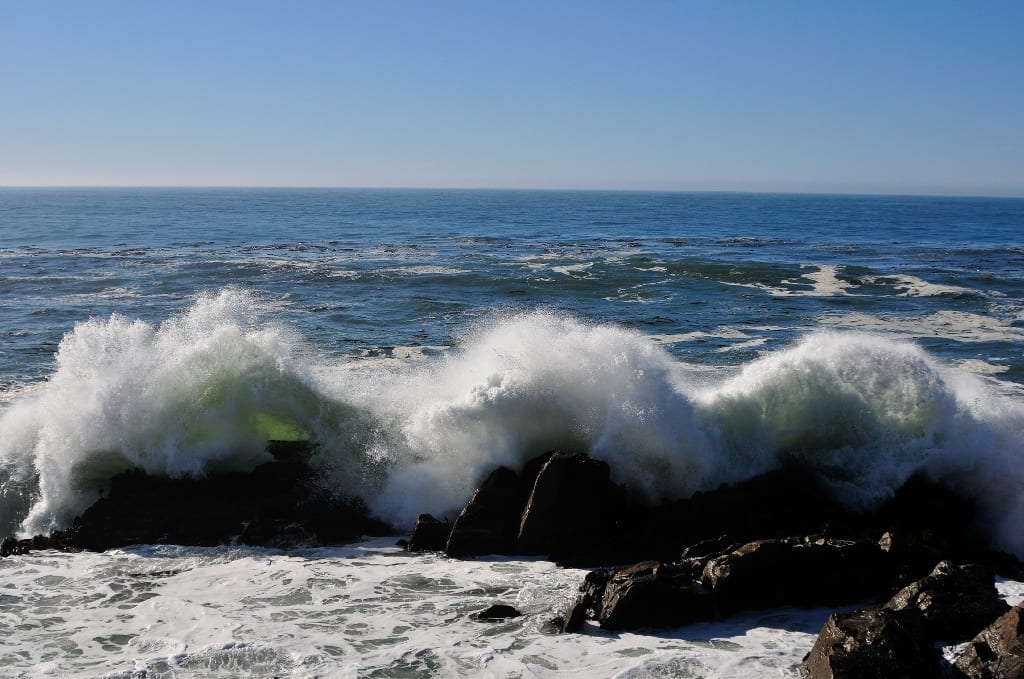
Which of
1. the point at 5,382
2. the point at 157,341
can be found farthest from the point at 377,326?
the point at 157,341

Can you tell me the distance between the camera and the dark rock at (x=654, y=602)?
7.50 metres

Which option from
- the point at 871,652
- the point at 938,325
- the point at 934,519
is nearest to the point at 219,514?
the point at 871,652

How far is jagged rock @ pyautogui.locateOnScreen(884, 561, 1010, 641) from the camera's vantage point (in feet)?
22.8

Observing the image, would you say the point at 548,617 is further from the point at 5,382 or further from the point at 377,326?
the point at 377,326

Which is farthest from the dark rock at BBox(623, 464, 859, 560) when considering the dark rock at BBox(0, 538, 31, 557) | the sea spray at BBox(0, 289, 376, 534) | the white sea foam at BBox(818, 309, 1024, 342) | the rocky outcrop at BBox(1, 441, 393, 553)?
the white sea foam at BBox(818, 309, 1024, 342)

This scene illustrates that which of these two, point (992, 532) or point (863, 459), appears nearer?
point (992, 532)

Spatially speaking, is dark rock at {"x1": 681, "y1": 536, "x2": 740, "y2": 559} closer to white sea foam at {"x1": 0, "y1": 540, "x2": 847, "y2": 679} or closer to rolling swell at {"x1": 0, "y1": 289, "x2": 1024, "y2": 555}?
white sea foam at {"x1": 0, "y1": 540, "x2": 847, "y2": 679}

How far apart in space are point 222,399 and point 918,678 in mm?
9056

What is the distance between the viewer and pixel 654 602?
757 centimetres

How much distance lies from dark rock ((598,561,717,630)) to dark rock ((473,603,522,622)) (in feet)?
2.67

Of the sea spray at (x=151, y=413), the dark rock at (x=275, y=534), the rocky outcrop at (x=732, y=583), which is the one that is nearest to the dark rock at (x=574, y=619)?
the rocky outcrop at (x=732, y=583)

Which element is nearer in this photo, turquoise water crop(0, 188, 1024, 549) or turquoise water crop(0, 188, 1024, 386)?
turquoise water crop(0, 188, 1024, 549)

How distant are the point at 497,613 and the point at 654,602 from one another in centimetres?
142

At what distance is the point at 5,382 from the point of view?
657 inches
